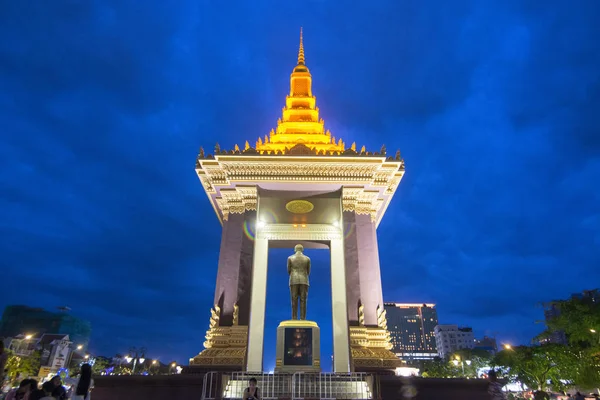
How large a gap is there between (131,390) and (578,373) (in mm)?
21938

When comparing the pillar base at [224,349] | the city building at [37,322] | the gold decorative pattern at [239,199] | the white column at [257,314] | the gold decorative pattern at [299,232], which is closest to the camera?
the pillar base at [224,349]

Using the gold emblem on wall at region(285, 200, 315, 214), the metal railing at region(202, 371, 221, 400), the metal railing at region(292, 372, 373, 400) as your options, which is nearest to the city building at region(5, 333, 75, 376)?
the gold emblem on wall at region(285, 200, 315, 214)

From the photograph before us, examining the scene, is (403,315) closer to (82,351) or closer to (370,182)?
(82,351)

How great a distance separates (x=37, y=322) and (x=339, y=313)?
74.6 m

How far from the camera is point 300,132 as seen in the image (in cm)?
2484

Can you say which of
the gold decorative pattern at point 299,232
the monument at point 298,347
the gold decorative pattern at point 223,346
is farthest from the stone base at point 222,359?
the gold decorative pattern at point 299,232

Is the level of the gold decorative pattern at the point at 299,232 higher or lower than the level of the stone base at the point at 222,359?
higher

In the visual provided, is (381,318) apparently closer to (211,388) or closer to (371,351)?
(371,351)

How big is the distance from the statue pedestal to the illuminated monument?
58 centimetres

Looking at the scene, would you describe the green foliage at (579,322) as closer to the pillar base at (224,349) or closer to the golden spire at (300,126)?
the golden spire at (300,126)

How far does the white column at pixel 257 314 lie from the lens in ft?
59.3

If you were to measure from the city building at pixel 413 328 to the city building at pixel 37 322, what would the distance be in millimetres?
111420

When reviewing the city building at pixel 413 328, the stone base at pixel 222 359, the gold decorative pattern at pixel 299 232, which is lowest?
the stone base at pixel 222 359

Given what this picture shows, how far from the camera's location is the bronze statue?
18828mm
